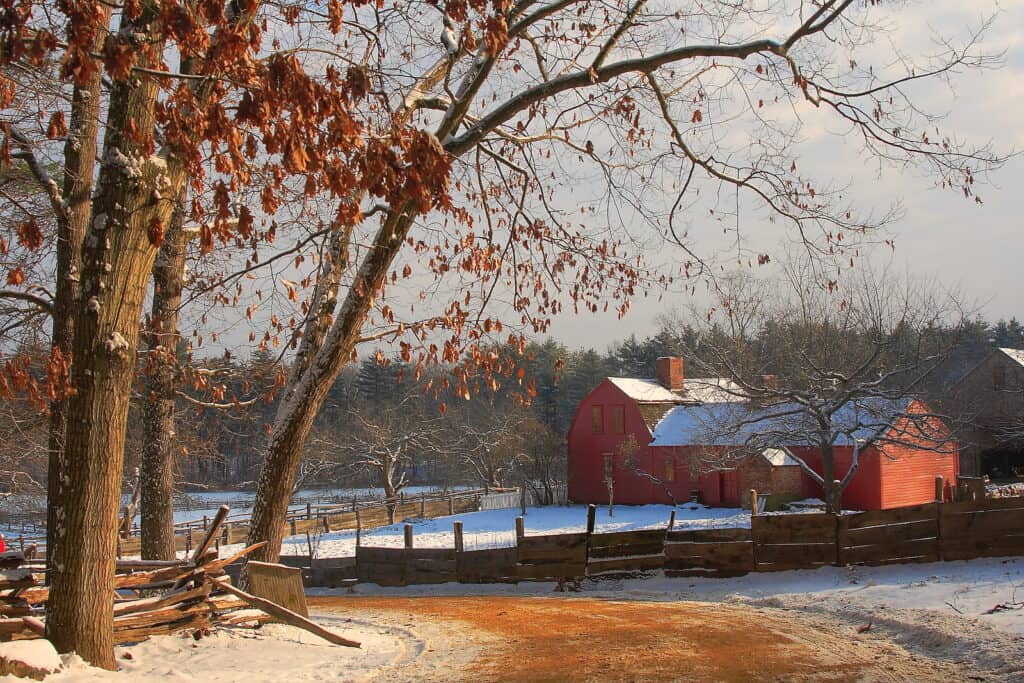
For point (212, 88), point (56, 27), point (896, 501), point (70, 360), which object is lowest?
point (896, 501)

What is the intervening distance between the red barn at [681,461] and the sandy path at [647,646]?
13.8 meters

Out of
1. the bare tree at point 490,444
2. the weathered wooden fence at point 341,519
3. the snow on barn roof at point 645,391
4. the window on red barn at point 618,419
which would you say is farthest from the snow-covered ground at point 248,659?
the bare tree at point 490,444

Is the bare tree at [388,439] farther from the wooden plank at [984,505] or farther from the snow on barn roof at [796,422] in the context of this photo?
the wooden plank at [984,505]

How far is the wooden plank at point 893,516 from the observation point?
45.8ft

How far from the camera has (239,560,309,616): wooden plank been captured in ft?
33.4

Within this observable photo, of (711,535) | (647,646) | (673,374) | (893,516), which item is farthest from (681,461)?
(647,646)

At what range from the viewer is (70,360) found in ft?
Result: 22.3

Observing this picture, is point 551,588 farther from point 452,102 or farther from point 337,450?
point 337,450

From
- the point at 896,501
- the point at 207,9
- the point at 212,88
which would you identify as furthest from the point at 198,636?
the point at 896,501

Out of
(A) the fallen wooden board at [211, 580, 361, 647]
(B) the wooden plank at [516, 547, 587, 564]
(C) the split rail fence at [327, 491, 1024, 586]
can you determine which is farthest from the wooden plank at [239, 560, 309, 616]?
(B) the wooden plank at [516, 547, 587, 564]

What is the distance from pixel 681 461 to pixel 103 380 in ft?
111

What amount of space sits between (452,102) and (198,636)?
622 centimetres

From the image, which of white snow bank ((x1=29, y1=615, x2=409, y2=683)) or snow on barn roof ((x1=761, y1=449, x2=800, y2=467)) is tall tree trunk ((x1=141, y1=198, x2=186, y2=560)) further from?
snow on barn roof ((x1=761, y1=449, x2=800, y2=467))

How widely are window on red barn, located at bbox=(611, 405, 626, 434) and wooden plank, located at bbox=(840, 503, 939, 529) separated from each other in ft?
88.6
